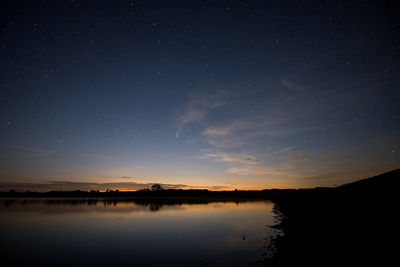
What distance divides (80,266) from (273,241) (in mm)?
16684

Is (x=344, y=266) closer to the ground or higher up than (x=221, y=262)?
higher up

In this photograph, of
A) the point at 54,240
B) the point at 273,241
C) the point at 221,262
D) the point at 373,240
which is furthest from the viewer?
the point at 54,240

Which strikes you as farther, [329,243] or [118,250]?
[118,250]

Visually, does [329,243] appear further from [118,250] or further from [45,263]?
[45,263]

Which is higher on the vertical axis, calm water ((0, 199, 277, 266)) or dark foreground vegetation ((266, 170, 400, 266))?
dark foreground vegetation ((266, 170, 400, 266))

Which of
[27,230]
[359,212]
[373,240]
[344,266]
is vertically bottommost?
[27,230]

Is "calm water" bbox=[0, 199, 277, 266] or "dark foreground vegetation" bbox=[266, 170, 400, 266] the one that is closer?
"dark foreground vegetation" bbox=[266, 170, 400, 266]

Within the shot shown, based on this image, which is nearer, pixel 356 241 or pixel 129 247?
pixel 356 241

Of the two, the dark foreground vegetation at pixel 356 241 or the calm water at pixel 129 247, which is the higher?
the dark foreground vegetation at pixel 356 241

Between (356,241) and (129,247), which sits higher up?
(356,241)

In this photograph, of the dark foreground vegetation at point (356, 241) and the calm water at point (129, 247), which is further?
the calm water at point (129, 247)

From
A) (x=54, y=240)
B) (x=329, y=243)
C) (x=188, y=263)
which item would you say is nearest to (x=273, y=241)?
(x=329, y=243)

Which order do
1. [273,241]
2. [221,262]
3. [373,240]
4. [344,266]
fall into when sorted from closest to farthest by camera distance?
[344,266] < [373,240] < [221,262] < [273,241]

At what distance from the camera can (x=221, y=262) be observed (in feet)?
51.9
